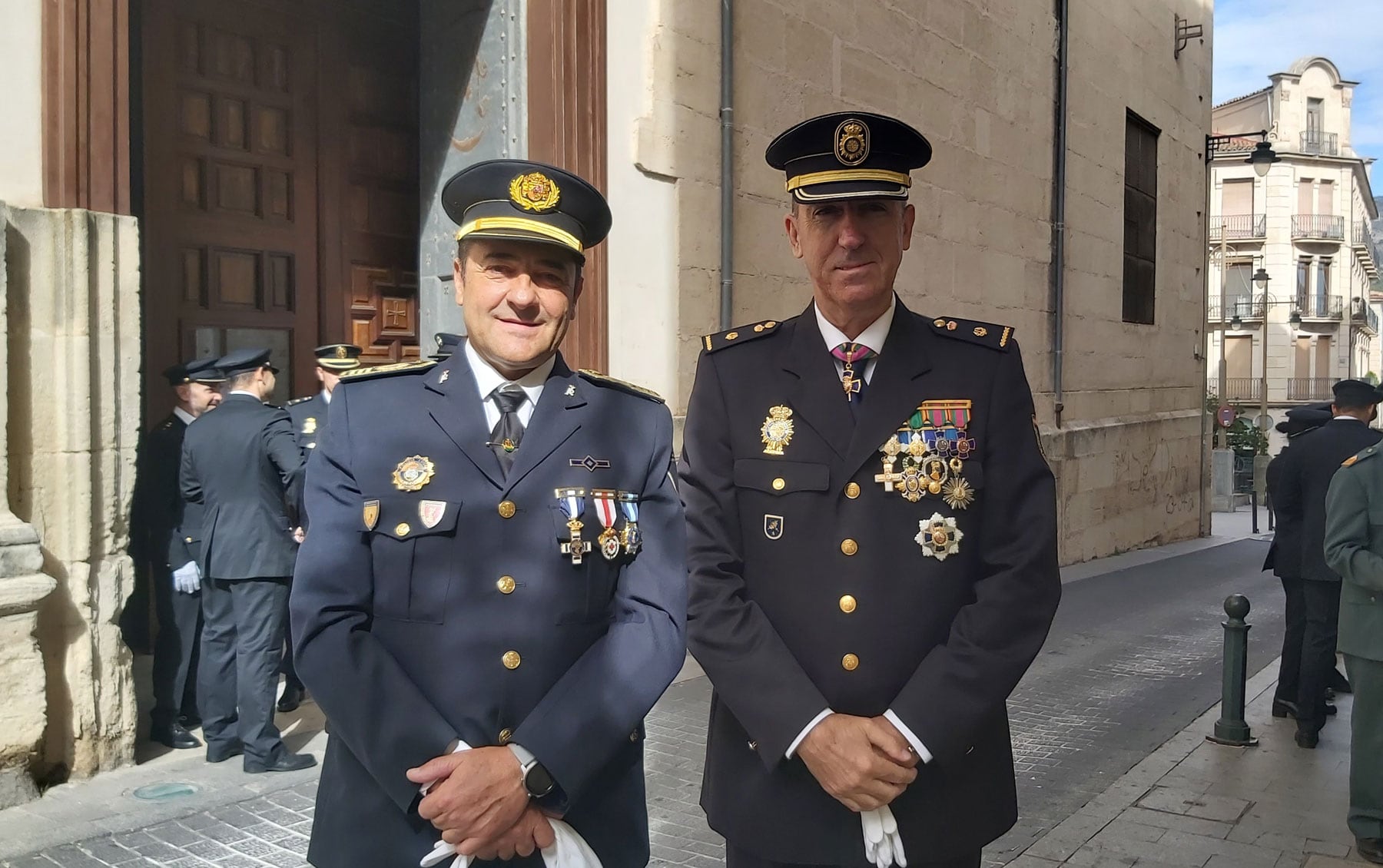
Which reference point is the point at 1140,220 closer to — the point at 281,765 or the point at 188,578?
the point at 188,578

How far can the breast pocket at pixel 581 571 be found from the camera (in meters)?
2.22

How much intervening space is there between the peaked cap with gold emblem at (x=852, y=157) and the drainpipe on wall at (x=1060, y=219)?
11323 mm

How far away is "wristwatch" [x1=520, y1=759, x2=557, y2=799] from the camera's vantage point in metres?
Answer: 2.06

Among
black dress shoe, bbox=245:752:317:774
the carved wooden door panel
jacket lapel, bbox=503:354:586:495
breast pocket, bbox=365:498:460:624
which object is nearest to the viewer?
breast pocket, bbox=365:498:460:624

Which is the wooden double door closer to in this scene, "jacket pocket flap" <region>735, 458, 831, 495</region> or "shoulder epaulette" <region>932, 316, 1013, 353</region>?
"jacket pocket flap" <region>735, 458, 831, 495</region>

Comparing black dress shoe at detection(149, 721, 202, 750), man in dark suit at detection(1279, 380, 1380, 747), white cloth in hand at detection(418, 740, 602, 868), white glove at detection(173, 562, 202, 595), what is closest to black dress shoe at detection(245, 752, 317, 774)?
black dress shoe at detection(149, 721, 202, 750)

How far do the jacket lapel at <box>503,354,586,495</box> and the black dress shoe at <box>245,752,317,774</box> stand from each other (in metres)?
3.83

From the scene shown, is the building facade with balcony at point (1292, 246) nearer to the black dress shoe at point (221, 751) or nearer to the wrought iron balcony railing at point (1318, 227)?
the wrought iron balcony railing at point (1318, 227)

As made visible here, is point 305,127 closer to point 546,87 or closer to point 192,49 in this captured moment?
point 192,49

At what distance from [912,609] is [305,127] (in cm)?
639

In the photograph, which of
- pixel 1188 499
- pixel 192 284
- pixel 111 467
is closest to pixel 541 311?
pixel 111 467

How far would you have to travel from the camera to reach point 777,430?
249cm

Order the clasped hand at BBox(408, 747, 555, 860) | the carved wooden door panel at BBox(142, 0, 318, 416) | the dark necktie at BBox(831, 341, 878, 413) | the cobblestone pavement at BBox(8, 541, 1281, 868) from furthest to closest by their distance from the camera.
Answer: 1. the carved wooden door panel at BBox(142, 0, 318, 416)
2. the cobblestone pavement at BBox(8, 541, 1281, 868)
3. the dark necktie at BBox(831, 341, 878, 413)
4. the clasped hand at BBox(408, 747, 555, 860)

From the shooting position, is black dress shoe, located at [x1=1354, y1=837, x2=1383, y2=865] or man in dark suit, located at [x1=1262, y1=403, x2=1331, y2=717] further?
man in dark suit, located at [x1=1262, y1=403, x2=1331, y2=717]
